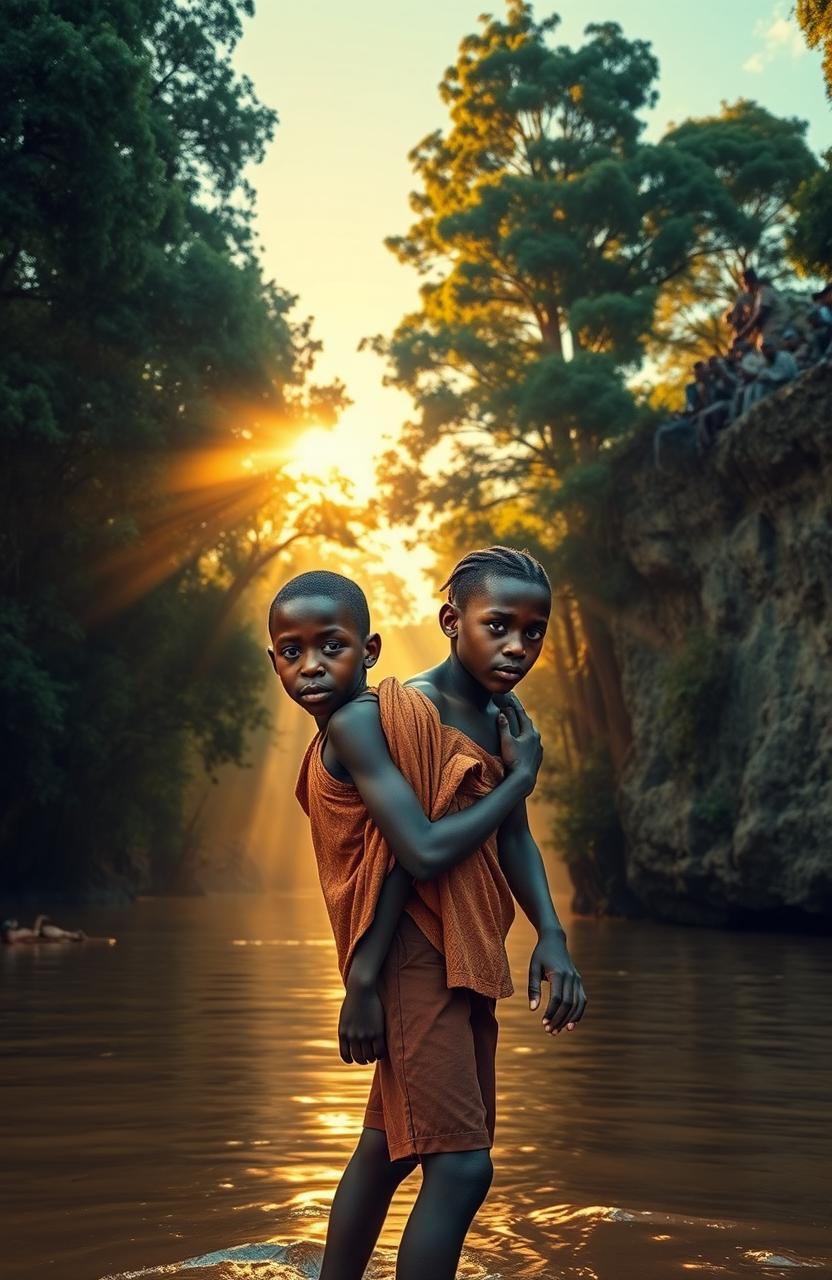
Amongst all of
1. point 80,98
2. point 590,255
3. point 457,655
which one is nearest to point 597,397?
point 590,255

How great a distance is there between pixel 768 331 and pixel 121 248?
9.63 m

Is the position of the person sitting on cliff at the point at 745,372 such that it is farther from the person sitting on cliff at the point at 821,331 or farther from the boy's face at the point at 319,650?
the boy's face at the point at 319,650

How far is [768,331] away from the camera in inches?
938

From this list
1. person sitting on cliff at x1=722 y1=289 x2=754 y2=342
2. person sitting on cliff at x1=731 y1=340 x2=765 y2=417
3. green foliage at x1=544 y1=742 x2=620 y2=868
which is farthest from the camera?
green foliage at x1=544 y1=742 x2=620 y2=868

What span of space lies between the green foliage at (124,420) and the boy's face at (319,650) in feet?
55.8

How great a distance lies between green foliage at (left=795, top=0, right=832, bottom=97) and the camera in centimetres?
1628

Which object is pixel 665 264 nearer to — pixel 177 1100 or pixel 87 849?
pixel 87 849

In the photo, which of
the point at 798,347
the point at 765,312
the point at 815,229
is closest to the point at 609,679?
the point at 765,312

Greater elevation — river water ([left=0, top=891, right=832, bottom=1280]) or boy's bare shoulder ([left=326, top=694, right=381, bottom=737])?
boy's bare shoulder ([left=326, top=694, right=381, bottom=737])

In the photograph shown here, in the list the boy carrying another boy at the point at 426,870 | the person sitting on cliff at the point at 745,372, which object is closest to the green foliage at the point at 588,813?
the person sitting on cliff at the point at 745,372

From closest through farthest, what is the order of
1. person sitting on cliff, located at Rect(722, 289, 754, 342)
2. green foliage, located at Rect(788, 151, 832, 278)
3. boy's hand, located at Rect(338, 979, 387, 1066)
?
boy's hand, located at Rect(338, 979, 387, 1066), green foliage, located at Rect(788, 151, 832, 278), person sitting on cliff, located at Rect(722, 289, 754, 342)

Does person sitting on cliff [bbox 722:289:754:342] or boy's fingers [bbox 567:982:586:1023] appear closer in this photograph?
boy's fingers [bbox 567:982:586:1023]

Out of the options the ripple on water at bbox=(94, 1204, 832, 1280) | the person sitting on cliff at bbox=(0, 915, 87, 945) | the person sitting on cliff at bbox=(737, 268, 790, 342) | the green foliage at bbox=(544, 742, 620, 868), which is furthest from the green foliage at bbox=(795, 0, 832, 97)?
the green foliage at bbox=(544, 742, 620, 868)

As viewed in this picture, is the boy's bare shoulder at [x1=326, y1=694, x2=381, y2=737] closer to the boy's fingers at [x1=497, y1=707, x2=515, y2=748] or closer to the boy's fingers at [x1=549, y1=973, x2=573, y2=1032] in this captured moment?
the boy's fingers at [x1=497, y1=707, x2=515, y2=748]
